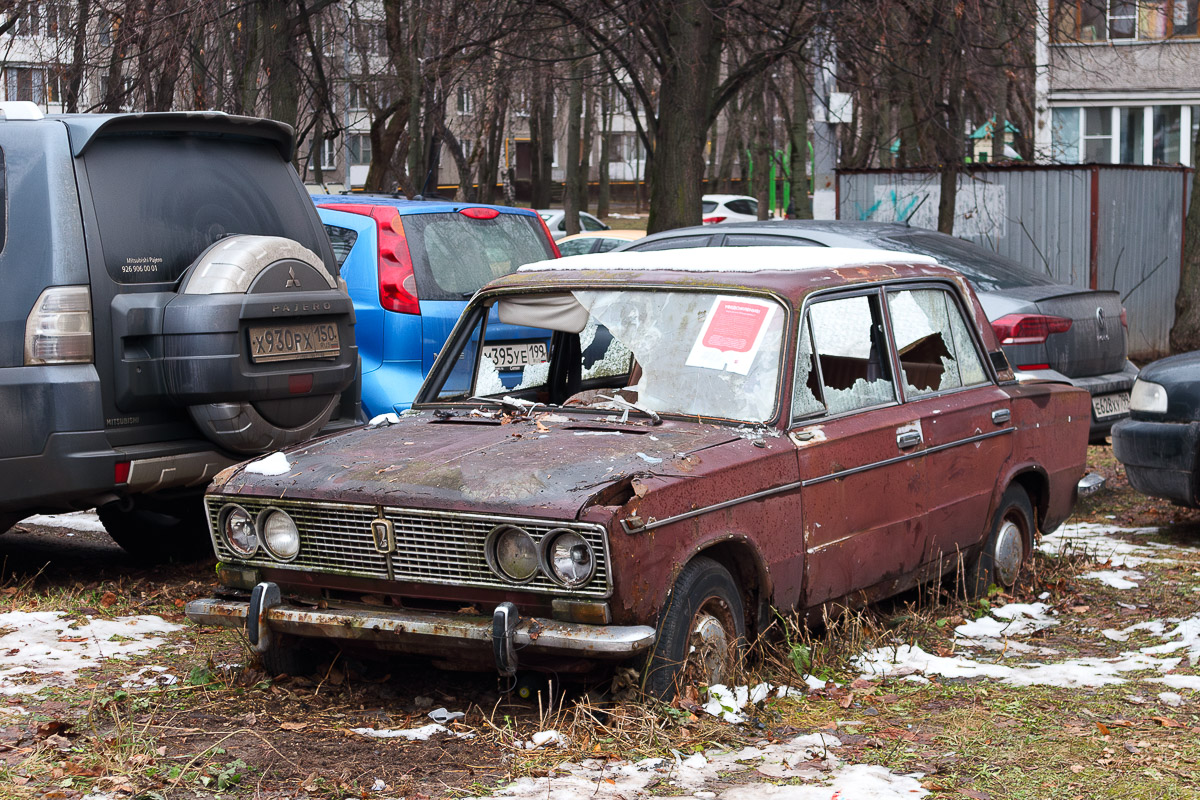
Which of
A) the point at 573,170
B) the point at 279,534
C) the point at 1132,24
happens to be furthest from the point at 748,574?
the point at 573,170

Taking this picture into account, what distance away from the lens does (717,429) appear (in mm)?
4895

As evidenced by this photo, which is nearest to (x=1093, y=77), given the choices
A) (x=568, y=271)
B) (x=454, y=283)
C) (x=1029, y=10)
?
(x=1029, y=10)

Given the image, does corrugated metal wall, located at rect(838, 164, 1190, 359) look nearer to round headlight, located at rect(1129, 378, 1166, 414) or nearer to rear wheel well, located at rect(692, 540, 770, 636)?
round headlight, located at rect(1129, 378, 1166, 414)

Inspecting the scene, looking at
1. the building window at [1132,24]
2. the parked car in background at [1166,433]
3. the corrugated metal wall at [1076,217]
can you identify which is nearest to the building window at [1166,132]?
the building window at [1132,24]

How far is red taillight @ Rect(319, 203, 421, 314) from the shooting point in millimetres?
7742

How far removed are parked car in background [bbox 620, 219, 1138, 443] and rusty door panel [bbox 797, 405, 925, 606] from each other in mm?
2830

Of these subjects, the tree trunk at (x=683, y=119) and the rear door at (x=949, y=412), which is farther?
the tree trunk at (x=683, y=119)

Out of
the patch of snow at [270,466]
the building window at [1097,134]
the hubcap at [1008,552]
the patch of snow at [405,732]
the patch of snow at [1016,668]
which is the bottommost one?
the patch of snow at [1016,668]

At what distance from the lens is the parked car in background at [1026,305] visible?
28.3 ft

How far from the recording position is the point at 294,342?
6.31 m

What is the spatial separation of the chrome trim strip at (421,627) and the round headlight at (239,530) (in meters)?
0.19

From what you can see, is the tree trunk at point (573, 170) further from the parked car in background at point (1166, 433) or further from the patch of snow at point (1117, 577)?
the patch of snow at point (1117, 577)

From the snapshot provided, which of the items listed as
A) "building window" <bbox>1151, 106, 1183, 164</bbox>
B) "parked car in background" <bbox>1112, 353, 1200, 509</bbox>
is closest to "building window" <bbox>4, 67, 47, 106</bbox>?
"building window" <bbox>1151, 106, 1183, 164</bbox>

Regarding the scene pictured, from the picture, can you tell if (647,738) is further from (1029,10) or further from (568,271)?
(1029,10)
